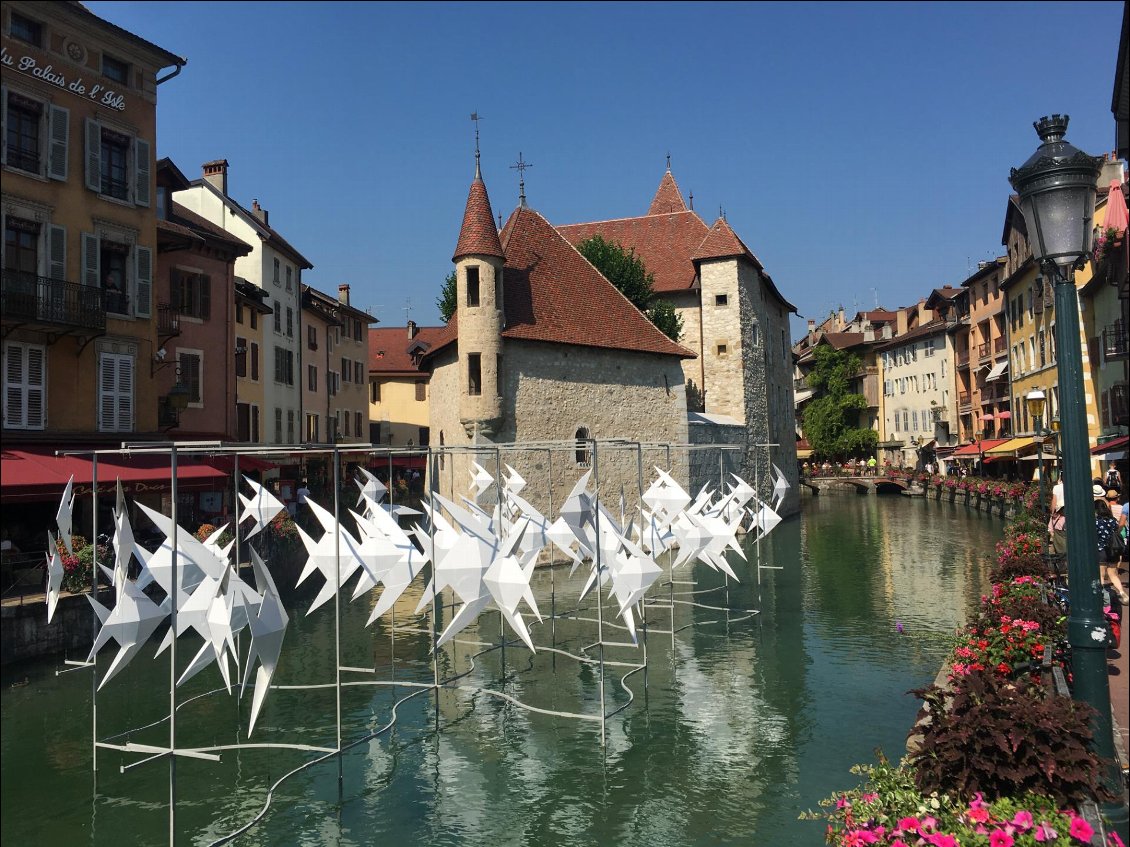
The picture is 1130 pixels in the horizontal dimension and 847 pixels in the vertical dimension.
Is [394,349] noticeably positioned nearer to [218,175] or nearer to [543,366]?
[218,175]

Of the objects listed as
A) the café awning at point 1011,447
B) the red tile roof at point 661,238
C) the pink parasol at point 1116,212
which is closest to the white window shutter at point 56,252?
the red tile roof at point 661,238

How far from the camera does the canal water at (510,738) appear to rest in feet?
29.9

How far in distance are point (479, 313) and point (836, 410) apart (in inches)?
2053

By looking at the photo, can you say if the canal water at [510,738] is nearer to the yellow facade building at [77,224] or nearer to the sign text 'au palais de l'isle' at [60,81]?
the yellow facade building at [77,224]

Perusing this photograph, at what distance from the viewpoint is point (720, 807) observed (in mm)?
9312

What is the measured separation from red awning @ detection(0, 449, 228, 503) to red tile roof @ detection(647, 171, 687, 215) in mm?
34462

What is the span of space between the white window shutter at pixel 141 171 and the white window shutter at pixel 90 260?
6.26 feet

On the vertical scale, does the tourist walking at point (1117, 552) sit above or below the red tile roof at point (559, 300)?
below

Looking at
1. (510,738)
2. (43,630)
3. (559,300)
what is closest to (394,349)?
(559,300)

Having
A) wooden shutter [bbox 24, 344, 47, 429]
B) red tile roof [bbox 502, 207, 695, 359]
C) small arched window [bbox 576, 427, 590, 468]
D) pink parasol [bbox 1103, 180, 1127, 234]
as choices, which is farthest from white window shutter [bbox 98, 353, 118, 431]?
pink parasol [bbox 1103, 180, 1127, 234]

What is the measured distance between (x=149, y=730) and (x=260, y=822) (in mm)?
4100

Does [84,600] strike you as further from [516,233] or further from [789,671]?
[516,233]

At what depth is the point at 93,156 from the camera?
21.0 m

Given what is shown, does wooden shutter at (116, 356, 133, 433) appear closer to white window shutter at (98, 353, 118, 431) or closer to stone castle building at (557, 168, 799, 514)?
white window shutter at (98, 353, 118, 431)
